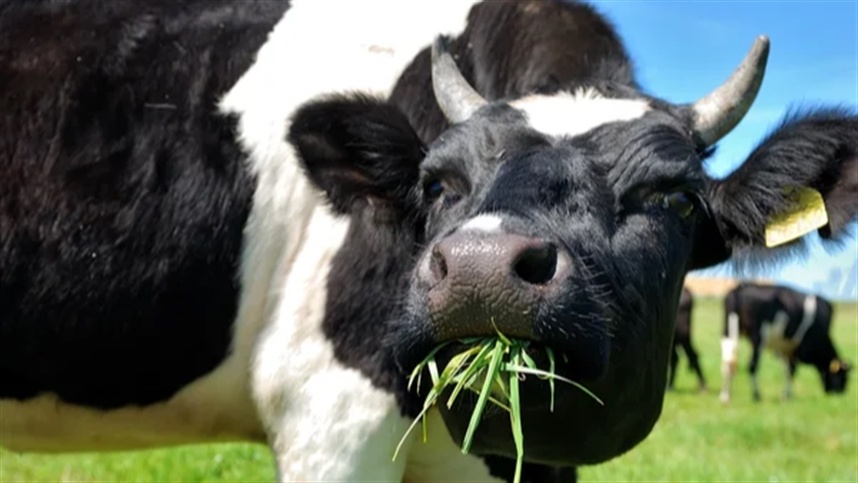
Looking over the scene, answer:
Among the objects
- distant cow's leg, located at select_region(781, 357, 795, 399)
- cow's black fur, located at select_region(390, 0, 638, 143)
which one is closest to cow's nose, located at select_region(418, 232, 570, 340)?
cow's black fur, located at select_region(390, 0, 638, 143)

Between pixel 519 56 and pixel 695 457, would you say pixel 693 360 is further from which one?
pixel 519 56

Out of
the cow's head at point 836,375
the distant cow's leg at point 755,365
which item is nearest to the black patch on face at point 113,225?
the distant cow's leg at point 755,365

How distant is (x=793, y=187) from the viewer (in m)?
3.97

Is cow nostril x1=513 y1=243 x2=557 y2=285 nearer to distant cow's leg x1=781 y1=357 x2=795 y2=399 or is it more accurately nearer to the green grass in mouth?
the green grass in mouth

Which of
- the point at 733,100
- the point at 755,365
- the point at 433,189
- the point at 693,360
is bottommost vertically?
the point at 693,360

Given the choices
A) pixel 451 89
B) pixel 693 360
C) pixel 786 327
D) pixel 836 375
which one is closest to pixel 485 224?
pixel 451 89

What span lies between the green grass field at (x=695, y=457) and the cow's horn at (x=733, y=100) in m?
4.50

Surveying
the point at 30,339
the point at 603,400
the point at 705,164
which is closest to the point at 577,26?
the point at 705,164

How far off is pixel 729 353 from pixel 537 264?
66.8 feet

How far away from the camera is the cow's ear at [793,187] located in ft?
12.9

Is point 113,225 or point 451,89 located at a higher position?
point 451,89

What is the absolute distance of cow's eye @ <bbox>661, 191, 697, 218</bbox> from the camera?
368cm

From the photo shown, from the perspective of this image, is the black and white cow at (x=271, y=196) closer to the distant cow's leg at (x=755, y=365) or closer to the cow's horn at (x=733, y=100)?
the cow's horn at (x=733, y=100)

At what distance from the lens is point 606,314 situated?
10.7 feet
